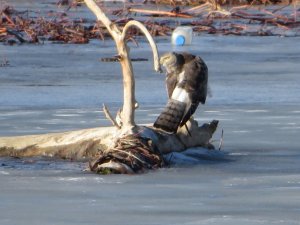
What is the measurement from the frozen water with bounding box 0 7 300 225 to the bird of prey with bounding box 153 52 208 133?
324 mm

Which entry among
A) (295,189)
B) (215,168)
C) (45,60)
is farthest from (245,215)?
(45,60)

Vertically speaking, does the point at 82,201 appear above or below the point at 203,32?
A: above

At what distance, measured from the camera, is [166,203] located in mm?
7320

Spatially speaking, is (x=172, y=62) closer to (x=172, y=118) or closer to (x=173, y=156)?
(x=172, y=118)

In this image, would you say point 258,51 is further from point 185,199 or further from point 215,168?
point 185,199

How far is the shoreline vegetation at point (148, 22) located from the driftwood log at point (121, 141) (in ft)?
43.0

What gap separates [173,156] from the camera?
9422 mm

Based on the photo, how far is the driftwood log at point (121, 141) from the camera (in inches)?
350

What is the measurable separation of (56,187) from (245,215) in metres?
1.61

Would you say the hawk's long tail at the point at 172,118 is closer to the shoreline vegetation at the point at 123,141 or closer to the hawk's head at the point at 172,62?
the shoreline vegetation at the point at 123,141

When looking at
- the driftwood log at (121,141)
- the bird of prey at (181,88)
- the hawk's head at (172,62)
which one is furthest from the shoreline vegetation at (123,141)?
the hawk's head at (172,62)

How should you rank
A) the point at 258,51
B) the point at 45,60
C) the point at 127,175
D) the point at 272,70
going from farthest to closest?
the point at 258,51, the point at 45,60, the point at 272,70, the point at 127,175

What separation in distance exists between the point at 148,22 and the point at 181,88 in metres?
17.7

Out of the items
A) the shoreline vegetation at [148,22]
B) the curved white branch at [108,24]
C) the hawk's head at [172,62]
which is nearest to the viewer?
the curved white branch at [108,24]
